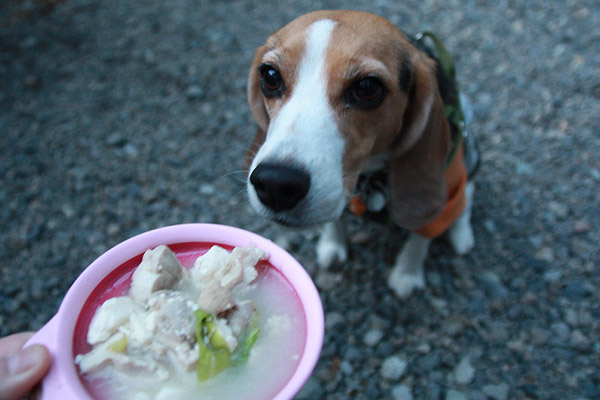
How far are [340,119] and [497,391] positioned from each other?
1.70m

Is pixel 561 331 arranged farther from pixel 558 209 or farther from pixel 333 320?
pixel 333 320

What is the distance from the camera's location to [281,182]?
163 cm

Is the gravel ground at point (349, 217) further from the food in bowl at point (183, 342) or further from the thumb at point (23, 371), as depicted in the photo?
the thumb at point (23, 371)

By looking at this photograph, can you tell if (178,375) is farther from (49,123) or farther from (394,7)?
(394,7)

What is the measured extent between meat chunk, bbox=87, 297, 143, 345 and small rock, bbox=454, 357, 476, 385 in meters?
1.94

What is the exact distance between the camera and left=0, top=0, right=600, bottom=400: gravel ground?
8.38 feet

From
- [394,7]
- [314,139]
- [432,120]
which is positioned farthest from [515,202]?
[394,7]

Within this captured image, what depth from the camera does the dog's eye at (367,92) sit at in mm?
1862

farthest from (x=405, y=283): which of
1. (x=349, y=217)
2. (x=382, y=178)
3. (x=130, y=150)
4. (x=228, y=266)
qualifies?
(x=130, y=150)

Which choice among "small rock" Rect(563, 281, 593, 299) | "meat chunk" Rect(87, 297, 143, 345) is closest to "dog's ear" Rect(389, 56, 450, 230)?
"small rock" Rect(563, 281, 593, 299)

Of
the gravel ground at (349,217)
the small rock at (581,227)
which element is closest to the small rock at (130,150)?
the gravel ground at (349,217)

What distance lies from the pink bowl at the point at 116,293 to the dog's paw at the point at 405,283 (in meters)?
1.63

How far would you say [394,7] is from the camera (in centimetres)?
488

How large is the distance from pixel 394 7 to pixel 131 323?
4.68m
